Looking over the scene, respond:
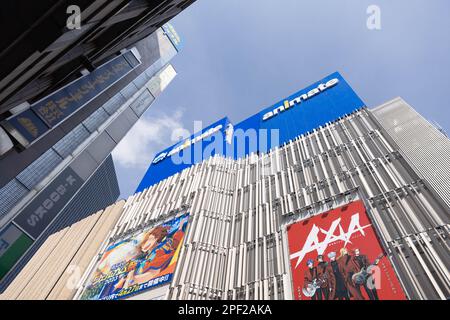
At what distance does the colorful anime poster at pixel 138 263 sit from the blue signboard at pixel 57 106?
15593 mm

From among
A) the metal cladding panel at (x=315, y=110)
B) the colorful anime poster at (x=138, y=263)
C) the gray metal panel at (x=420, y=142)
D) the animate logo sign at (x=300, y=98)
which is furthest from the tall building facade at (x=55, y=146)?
the gray metal panel at (x=420, y=142)

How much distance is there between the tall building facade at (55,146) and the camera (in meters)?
13.5

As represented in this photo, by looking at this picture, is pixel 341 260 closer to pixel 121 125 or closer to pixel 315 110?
pixel 121 125

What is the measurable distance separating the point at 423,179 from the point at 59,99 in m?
24.0

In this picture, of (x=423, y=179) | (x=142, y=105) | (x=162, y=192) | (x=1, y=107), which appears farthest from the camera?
(x=162, y=192)

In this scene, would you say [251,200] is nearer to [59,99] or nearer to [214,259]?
[214,259]

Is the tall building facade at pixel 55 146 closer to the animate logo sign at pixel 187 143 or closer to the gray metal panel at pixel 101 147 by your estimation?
the gray metal panel at pixel 101 147

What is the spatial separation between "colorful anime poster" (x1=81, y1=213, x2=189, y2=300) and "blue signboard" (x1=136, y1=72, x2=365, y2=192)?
15482 millimetres

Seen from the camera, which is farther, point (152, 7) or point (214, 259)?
point (214, 259)

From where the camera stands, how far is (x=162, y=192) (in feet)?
133
